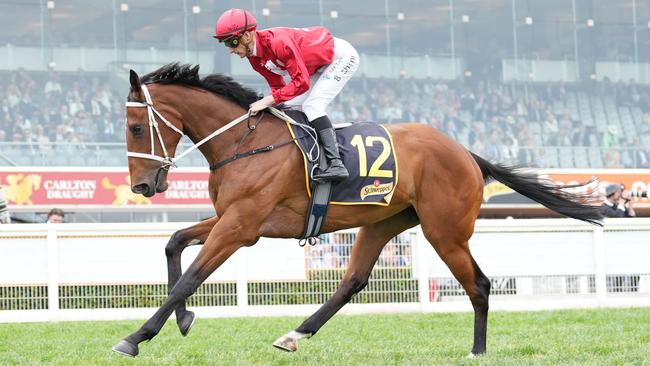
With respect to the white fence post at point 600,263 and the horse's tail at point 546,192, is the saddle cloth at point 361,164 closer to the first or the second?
the horse's tail at point 546,192

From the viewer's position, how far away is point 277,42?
560 cm

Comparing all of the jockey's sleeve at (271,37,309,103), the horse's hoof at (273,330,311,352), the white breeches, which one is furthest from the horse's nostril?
the horse's hoof at (273,330,311,352)

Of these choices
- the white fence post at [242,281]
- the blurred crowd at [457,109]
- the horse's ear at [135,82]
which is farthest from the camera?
the blurred crowd at [457,109]

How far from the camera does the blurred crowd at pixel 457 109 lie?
58.6ft

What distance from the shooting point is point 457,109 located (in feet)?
66.0

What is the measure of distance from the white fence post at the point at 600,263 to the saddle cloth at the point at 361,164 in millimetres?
5389

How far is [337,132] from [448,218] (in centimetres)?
85

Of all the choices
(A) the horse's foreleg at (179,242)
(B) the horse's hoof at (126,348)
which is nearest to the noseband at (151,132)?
(A) the horse's foreleg at (179,242)

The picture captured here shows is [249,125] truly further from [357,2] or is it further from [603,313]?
[357,2]

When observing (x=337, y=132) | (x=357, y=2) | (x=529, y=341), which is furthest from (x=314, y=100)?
(x=357, y=2)

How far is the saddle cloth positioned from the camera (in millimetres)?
5750

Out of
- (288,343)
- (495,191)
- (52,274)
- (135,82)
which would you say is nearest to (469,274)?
(288,343)

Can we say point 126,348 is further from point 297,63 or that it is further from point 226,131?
point 297,63

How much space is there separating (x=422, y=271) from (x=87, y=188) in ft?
25.7
